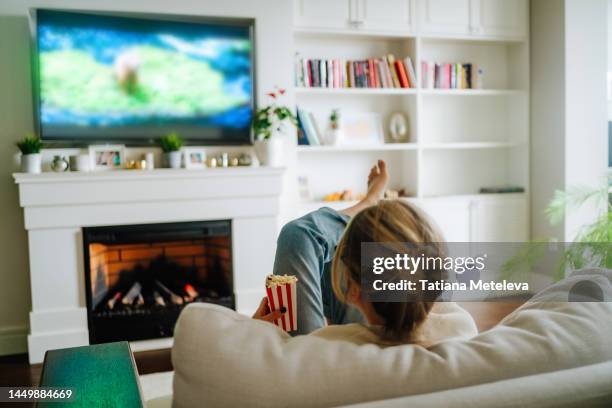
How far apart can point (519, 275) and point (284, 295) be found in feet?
4.77

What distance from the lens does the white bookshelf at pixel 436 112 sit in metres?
4.32

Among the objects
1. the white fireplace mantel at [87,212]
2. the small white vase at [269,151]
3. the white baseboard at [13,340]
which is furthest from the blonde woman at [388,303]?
the white baseboard at [13,340]

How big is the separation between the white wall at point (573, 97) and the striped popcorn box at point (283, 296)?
3570 mm

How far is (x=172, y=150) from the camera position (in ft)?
12.0

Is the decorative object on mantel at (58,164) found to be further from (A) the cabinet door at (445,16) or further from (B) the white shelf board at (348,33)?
(A) the cabinet door at (445,16)

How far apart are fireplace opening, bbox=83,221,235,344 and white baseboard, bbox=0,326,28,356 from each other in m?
0.46

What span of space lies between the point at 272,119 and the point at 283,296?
8.84 ft

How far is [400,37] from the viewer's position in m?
4.36

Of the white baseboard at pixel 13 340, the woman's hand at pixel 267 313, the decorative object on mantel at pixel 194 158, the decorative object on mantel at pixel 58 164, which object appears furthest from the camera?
the decorative object on mantel at pixel 194 158

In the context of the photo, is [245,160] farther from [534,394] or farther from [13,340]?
[534,394]

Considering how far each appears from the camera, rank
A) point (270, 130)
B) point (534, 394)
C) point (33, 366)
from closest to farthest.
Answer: point (534, 394)
point (33, 366)
point (270, 130)

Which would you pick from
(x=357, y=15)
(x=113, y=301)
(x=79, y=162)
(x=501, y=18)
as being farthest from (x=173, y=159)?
(x=501, y=18)

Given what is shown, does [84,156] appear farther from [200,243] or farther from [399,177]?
[399,177]

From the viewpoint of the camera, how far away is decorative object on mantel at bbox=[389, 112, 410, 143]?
14.8 feet
